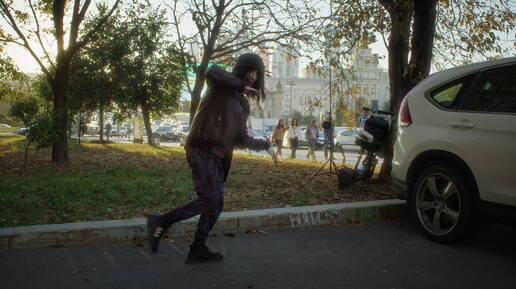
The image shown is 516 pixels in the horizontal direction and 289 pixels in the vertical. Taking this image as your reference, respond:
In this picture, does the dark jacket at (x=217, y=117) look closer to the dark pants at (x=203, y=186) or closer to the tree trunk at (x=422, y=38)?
the dark pants at (x=203, y=186)

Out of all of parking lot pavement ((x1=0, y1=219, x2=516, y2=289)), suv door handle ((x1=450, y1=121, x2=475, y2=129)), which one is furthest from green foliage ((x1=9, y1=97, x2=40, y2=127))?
suv door handle ((x1=450, y1=121, x2=475, y2=129))

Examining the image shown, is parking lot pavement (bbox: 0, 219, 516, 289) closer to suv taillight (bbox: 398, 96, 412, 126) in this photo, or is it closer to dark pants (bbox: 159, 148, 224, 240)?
dark pants (bbox: 159, 148, 224, 240)

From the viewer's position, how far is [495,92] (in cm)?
435

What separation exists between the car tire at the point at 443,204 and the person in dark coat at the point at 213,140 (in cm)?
182

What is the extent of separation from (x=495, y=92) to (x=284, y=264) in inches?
98.1

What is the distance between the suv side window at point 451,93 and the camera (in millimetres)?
4645

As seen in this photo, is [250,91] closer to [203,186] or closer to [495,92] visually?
[203,186]

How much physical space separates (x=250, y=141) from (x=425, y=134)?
1942 millimetres

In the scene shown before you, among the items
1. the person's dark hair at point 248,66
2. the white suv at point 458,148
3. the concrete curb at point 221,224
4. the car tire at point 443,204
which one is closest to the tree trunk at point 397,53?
the concrete curb at point 221,224

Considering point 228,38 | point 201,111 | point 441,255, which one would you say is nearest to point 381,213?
point 441,255

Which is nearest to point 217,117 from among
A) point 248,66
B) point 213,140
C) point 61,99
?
point 213,140

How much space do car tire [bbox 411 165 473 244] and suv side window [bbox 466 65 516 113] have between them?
0.66 m

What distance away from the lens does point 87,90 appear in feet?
96.2

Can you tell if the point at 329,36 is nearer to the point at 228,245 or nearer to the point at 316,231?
the point at 316,231
